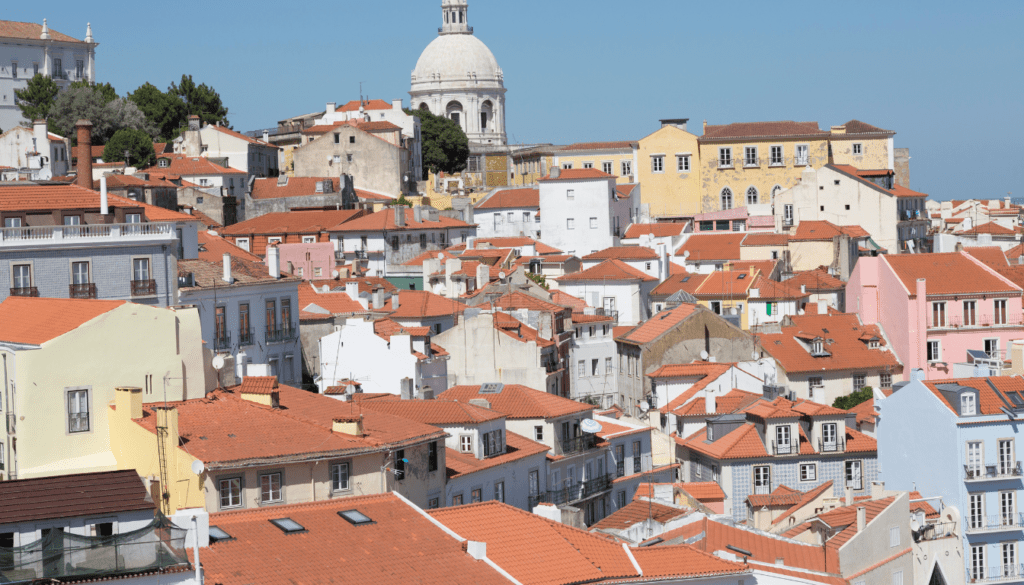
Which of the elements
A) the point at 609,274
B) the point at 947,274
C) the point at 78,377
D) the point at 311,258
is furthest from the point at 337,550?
the point at 311,258

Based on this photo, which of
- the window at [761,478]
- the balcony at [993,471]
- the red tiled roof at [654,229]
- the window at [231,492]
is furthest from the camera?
the red tiled roof at [654,229]

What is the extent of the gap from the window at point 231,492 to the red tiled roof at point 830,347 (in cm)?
3249

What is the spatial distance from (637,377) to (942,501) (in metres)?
17.2

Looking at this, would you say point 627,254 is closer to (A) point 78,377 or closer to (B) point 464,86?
(A) point 78,377

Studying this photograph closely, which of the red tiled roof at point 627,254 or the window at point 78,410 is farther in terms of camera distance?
the red tiled roof at point 627,254

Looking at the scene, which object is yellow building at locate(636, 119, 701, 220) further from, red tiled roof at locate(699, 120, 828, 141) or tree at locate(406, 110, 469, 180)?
tree at locate(406, 110, 469, 180)

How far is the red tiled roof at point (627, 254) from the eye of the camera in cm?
7256

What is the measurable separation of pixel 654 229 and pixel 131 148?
98.4 ft

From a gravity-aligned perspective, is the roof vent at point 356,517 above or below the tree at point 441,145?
below

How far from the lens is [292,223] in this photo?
80.2 meters

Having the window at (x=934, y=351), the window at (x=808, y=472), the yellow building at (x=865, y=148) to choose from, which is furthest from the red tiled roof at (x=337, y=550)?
the yellow building at (x=865, y=148)

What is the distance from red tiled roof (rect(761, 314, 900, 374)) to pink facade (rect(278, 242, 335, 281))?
21940 mm

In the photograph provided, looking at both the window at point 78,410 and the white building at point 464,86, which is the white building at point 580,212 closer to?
the white building at point 464,86

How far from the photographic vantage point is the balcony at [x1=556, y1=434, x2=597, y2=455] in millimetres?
40219
